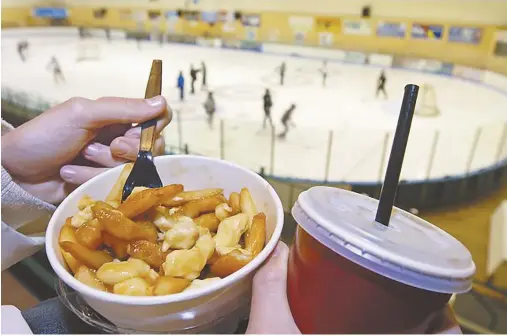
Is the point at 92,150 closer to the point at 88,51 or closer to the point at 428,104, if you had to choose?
the point at 428,104

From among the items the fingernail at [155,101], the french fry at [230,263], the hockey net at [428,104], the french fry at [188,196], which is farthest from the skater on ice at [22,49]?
the french fry at [230,263]

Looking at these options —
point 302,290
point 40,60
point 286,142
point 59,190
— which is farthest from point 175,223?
point 40,60

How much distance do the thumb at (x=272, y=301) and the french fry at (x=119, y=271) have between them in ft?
0.31

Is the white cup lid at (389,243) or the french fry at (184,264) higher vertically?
the white cup lid at (389,243)

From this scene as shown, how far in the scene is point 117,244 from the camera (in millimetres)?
381

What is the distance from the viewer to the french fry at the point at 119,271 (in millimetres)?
348

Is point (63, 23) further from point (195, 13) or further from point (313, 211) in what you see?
point (313, 211)

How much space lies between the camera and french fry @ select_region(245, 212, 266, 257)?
0.38m

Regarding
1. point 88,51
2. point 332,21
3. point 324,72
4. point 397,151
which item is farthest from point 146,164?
point 88,51

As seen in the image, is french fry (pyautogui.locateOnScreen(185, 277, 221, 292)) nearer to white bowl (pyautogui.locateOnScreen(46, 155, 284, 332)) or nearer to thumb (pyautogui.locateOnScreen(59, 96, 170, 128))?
white bowl (pyautogui.locateOnScreen(46, 155, 284, 332))

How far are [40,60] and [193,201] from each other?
5984mm

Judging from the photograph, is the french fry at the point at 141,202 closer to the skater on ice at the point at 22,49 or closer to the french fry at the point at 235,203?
the french fry at the point at 235,203

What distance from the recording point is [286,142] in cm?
265

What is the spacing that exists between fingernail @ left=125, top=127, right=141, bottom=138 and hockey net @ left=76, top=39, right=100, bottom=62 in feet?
18.6
